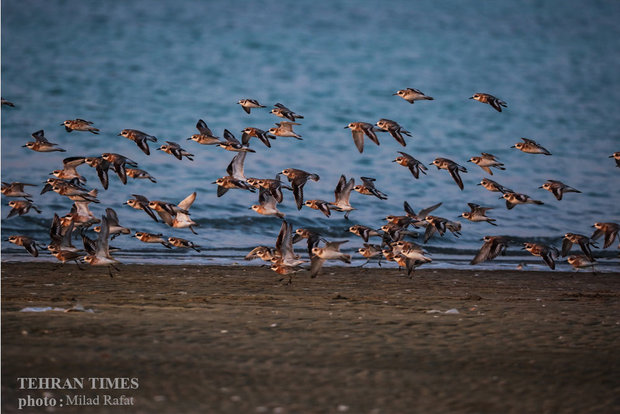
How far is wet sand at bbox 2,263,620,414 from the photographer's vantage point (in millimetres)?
6242

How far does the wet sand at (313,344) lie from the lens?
20.5 ft

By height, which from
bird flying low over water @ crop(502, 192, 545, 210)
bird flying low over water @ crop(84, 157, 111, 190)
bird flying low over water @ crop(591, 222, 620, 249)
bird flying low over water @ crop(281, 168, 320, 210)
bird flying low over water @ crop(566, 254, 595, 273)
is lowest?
bird flying low over water @ crop(566, 254, 595, 273)

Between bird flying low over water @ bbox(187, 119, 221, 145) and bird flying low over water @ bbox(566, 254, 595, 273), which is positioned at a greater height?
bird flying low over water @ bbox(187, 119, 221, 145)

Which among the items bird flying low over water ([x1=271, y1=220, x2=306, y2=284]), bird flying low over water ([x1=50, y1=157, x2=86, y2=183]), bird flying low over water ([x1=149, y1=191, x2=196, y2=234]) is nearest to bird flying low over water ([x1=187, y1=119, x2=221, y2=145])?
bird flying low over water ([x1=149, y1=191, x2=196, y2=234])

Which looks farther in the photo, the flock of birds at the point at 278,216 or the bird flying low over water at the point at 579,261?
the bird flying low over water at the point at 579,261

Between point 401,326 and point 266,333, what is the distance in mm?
1284

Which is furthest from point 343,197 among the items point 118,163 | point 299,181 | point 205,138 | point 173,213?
point 118,163

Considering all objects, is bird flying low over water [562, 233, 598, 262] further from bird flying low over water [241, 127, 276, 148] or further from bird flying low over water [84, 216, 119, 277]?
bird flying low over water [84, 216, 119, 277]

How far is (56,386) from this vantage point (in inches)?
246

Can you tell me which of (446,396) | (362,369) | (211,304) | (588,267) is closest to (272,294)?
(211,304)

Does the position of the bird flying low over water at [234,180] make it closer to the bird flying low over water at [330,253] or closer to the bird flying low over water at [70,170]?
the bird flying low over water at [70,170]

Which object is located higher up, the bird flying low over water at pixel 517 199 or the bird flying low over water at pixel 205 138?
the bird flying low over water at pixel 205 138

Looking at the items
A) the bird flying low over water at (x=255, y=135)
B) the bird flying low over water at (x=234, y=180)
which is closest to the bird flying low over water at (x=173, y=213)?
the bird flying low over water at (x=234, y=180)

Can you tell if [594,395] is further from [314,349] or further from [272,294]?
[272,294]
